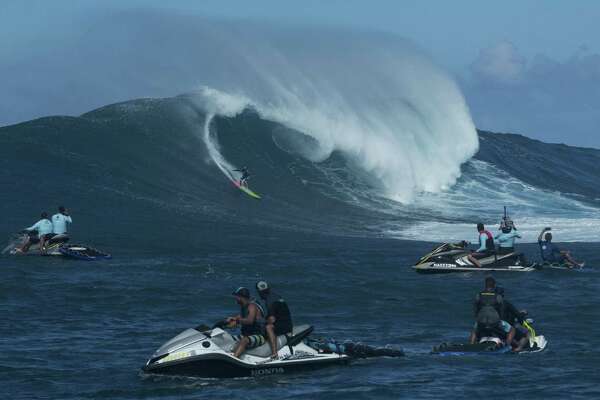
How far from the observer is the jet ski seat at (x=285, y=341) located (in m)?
18.2

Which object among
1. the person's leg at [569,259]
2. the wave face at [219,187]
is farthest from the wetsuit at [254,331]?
the person's leg at [569,259]

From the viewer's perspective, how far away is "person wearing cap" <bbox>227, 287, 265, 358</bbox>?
18.2 metres

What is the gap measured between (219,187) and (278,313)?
2902cm

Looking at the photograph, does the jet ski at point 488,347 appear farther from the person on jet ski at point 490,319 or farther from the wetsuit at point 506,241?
the wetsuit at point 506,241

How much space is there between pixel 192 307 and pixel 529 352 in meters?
7.62

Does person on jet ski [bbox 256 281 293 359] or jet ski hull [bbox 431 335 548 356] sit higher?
person on jet ski [bbox 256 281 293 359]

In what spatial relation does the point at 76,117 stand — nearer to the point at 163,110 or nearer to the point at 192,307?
the point at 163,110

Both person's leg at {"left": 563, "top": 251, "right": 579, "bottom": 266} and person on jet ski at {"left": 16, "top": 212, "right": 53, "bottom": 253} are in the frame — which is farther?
person's leg at {"left": 563, "top": 251, "right": 579, "bottom": 266}

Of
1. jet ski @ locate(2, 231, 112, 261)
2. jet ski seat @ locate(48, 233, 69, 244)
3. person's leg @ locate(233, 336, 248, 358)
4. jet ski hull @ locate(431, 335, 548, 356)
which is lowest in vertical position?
jet ski hull @ locate(431, 335, 548, 356)

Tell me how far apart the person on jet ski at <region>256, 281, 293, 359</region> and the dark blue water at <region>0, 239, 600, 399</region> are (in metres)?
0.71

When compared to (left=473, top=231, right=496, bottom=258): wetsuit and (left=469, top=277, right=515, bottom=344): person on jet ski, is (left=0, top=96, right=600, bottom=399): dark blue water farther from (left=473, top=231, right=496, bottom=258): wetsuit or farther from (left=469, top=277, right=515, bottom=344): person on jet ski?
(left=473, top=231, right=496, bottom=258): wetsuit

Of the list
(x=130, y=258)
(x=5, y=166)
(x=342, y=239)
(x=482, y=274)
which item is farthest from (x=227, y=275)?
(x=5, y=166)

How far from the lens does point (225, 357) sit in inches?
698

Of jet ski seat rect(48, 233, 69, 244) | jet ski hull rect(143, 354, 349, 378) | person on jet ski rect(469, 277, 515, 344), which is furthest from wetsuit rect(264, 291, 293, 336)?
jet ski seat rect(48, 233, 69, 244)
